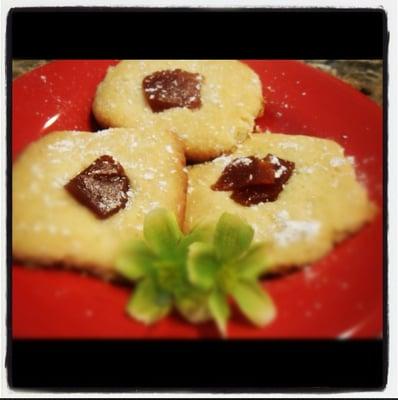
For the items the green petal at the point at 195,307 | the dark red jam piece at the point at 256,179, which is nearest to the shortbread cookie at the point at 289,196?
the dark red jam piece at the point at 256,179

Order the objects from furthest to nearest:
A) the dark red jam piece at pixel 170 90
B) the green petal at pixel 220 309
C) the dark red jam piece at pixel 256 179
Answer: the dark red jam piece at pixel 170 90, the dark red jam piece at pixel 256 179, the green petal at pixel 220 309

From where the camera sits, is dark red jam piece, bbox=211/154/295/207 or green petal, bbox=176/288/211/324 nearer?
green petal, bbox=176/288/211/324

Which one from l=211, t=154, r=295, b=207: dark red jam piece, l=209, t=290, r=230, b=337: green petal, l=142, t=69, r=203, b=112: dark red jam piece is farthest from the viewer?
l=142, t=69, r=203, b=112: dark red jam piece

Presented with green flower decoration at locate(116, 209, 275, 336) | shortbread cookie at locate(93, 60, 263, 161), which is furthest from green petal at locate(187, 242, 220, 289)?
shortbread cookie at locate(93, 60, 263, 161)

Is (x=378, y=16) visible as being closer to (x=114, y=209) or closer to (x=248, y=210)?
(x=248, y=210)

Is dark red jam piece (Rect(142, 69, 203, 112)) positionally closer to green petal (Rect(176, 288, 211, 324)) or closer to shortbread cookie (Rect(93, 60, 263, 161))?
shortbread cookie (Rect(93, 60, 263, 161))

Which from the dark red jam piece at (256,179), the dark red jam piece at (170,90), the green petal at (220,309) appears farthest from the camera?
the dark red jam piece at (170,90)

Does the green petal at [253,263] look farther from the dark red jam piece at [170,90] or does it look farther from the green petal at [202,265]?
the dark red jam piece at [170,90]

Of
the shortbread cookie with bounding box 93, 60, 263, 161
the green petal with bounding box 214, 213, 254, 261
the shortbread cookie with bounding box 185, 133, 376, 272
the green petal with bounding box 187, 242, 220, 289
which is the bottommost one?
the green petal with bounding box 187, 242, 220, 289
